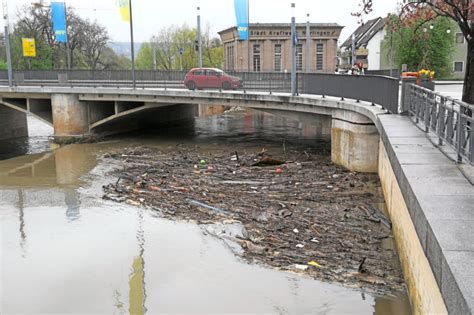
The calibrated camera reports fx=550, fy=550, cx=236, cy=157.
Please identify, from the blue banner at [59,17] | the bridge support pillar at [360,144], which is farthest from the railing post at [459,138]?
the blue banner at [59,17]

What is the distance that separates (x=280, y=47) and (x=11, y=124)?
33092 mm

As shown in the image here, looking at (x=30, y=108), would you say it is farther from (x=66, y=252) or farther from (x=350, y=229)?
(x=350, y=229)

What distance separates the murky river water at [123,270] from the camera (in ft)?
29.5

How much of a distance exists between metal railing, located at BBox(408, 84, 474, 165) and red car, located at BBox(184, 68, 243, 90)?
46.9 ft

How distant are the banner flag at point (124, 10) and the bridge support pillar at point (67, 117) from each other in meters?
5.43

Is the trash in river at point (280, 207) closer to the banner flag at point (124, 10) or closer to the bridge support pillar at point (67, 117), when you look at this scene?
the bridge support pillar at point (67, 117)

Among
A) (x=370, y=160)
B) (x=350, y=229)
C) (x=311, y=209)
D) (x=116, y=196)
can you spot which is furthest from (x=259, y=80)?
(x=350, y=229)

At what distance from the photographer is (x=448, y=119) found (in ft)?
31.3

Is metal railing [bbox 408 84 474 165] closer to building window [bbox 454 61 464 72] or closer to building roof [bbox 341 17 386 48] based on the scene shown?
building window [bbox 454 61 464 72]

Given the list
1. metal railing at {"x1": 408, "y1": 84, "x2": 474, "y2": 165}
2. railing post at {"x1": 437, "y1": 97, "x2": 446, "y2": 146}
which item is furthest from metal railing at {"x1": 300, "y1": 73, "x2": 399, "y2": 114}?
railing post at {"x1": 437, "y1": 97, "x2": 446, "y2": 146}

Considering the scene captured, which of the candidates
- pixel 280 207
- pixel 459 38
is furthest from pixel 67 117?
pixel 459 38

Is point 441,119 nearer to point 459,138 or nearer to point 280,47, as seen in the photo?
point 459,138

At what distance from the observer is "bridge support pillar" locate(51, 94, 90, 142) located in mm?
32062

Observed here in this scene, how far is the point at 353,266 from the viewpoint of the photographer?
9.98 meters
